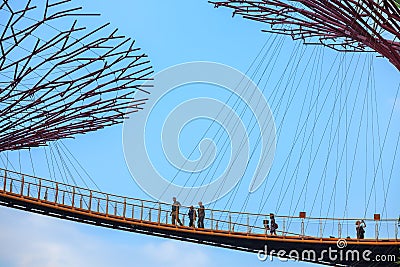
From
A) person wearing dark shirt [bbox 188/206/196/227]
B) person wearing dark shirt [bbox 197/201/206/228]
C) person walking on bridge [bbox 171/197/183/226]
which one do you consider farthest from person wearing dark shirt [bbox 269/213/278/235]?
person walking on bridge [bbox 171/197/183/226]

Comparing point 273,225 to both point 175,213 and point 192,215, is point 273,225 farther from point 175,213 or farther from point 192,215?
point 175,213

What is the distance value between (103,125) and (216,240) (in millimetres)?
6395

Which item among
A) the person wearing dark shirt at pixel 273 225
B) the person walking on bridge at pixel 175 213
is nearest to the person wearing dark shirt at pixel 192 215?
the person walking on bridge at pixel 175 213

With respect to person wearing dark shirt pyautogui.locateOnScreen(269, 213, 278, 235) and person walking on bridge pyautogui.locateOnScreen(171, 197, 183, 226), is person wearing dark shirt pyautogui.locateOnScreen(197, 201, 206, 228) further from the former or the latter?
person wearing dark shirt pyautogui.locateOnScreen(269, 213, 278, 235)

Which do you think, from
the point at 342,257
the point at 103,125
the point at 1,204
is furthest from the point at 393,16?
the point at 1,204

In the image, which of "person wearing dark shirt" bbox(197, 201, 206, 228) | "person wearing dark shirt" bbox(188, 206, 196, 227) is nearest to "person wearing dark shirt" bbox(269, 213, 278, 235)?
"person wearing dark shirt" bbox(197, 201, 206, 228)

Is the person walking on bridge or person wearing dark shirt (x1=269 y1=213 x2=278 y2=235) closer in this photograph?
person wearing dark shirt (x1=269 y1=213 x2=278 y2=235)

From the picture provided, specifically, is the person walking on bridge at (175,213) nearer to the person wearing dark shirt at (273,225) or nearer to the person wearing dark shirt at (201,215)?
the person wearing dark shirt at (201,215)

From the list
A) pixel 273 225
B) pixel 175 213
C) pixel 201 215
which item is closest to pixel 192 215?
pixel 201 215

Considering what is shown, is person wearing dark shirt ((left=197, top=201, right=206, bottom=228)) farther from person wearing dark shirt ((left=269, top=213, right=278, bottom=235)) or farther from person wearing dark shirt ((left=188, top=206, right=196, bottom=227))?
person wearing dark shirt ((left=269, top=213, right=278, bottom=235))

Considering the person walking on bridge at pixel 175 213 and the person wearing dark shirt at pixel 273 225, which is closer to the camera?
the person wearing dark shirt at pixel 273 225

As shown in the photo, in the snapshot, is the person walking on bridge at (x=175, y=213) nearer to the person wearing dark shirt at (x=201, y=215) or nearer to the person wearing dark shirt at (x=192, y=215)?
the person wearing dark shirt at (x=192, y=215)

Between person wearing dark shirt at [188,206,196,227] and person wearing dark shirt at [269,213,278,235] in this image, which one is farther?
person wearing dark shirt at [188,206,196,227]

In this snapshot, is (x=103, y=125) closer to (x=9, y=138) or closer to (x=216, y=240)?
(x=9, y=138)
